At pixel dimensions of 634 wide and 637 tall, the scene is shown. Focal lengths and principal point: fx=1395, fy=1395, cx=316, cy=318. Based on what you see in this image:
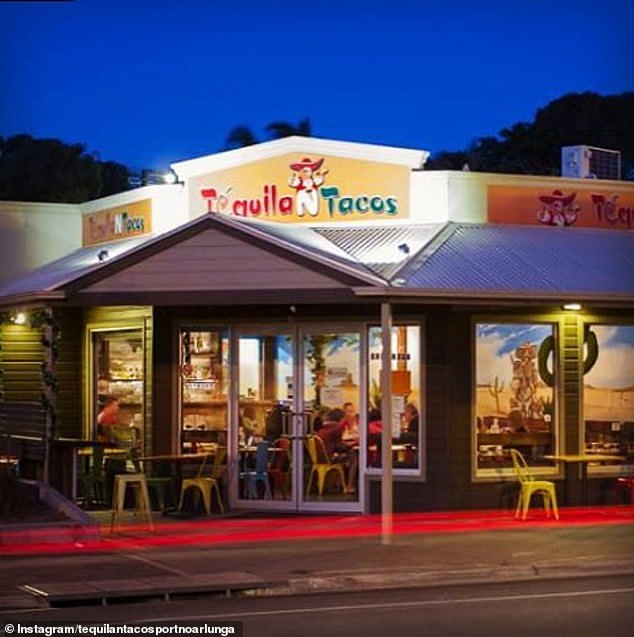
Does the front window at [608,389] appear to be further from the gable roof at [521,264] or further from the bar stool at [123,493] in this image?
the bar stool at [123,493]

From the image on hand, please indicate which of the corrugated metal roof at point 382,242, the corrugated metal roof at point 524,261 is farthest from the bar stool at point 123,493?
the corrugated metal roof at point 524,261

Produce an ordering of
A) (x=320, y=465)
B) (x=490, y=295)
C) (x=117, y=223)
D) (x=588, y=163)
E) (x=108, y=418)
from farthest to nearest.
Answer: (x=588, y=163) → (x=117, y=223) → (x=108, y=418) → (x=320, y=465) → (x=490, y=295)

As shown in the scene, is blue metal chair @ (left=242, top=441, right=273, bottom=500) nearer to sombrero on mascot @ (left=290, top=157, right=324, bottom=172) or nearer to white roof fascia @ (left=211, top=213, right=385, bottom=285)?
white roof fascia @ (left=211, top=213, right=385, bottom=285)

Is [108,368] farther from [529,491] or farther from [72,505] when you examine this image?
[529,491]

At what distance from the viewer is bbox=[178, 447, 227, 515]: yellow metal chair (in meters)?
17.8

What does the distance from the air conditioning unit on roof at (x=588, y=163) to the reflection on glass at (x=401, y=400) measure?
4.41m

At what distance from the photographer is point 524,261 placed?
56.6ft

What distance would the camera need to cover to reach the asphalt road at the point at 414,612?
994cm

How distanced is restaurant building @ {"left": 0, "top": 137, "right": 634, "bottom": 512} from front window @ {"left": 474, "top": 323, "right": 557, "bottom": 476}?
0.08 feet

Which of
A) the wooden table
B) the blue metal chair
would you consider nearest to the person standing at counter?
the blue metal chair

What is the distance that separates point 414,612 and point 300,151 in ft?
29.0

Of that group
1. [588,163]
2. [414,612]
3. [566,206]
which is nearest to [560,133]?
[588,163]

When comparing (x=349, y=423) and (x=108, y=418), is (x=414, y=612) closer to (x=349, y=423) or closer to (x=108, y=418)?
(x=349, y=423)

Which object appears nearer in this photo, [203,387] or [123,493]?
[123,493]
